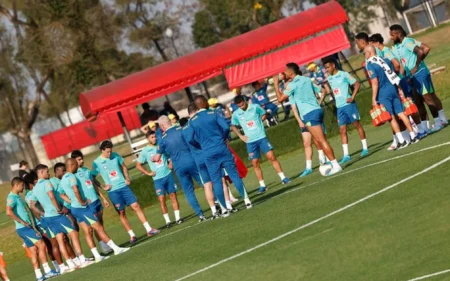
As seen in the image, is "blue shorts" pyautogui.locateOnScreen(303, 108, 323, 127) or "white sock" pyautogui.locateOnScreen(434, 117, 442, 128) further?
"white sock" pyautogui.locateOnScreen(434, 117, 442, 128)

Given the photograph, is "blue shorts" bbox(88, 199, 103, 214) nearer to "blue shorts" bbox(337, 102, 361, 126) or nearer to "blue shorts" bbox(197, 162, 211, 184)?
"blue shorts" bbox(197, 162, 211, 184)

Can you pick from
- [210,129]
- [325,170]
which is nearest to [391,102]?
[325,170]

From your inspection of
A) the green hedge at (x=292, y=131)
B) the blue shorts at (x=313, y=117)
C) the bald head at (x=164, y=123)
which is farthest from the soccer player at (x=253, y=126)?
the green hedge at (x=292, y=131)

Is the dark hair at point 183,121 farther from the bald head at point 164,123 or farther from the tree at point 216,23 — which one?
the tree at point 216,23

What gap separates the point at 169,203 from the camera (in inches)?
1258

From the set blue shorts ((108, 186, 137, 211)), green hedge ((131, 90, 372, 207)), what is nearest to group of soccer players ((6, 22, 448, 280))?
blue shorts ((108, 186, 137, 211))

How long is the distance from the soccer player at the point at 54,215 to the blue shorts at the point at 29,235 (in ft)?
1.87

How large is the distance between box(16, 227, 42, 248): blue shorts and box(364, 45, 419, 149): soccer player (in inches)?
278

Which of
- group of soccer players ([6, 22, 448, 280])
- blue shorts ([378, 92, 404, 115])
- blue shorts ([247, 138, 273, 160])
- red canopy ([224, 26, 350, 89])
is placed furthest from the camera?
red canopy ([224, 26, 350, 89])

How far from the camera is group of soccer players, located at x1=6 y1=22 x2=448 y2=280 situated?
67.2 ft

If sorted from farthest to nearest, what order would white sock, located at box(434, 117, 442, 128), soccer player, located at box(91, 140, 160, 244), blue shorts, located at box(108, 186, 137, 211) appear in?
blue shorts, located at box(108, 186, 137, 211) < soccer player, located at box(91, 140, 160, 244) < white sock, located at box(434, 117, 442, 128)

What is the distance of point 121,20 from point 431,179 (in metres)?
73.1

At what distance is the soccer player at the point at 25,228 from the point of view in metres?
22.3

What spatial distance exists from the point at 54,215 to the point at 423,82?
24.4 ft
